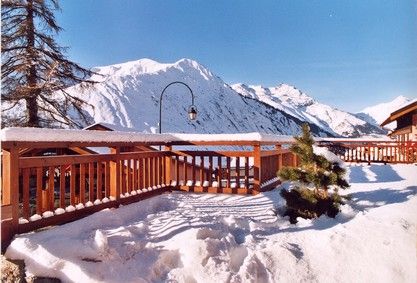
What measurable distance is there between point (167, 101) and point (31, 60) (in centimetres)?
11867

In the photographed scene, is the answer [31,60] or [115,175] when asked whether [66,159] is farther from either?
[31,60]

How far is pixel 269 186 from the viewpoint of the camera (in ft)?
27.8

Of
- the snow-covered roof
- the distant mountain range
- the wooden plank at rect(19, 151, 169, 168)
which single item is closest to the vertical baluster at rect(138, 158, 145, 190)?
the wooden plank at rect(19, 151, 169, 168)

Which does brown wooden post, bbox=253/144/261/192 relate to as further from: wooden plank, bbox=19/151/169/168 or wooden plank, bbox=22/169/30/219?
wooden plank, bbox=22/169/30/219

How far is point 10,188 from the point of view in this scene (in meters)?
3.84

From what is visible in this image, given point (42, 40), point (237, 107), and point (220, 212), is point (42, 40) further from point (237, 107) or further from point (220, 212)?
point (237, 107)

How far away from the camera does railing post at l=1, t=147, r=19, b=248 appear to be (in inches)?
151

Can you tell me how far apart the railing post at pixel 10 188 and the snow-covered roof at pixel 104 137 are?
7.9 inches

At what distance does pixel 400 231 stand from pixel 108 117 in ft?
265

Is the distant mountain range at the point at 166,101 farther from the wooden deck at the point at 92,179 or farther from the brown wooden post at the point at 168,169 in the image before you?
the wooden deck at the point at 92,179

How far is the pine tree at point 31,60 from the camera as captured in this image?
12.6 metres

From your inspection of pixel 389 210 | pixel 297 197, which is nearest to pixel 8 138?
pixel 297 197

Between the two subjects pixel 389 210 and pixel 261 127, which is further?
pixel 261 127

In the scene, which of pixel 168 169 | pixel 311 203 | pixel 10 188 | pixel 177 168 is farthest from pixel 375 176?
pixel 10 188
